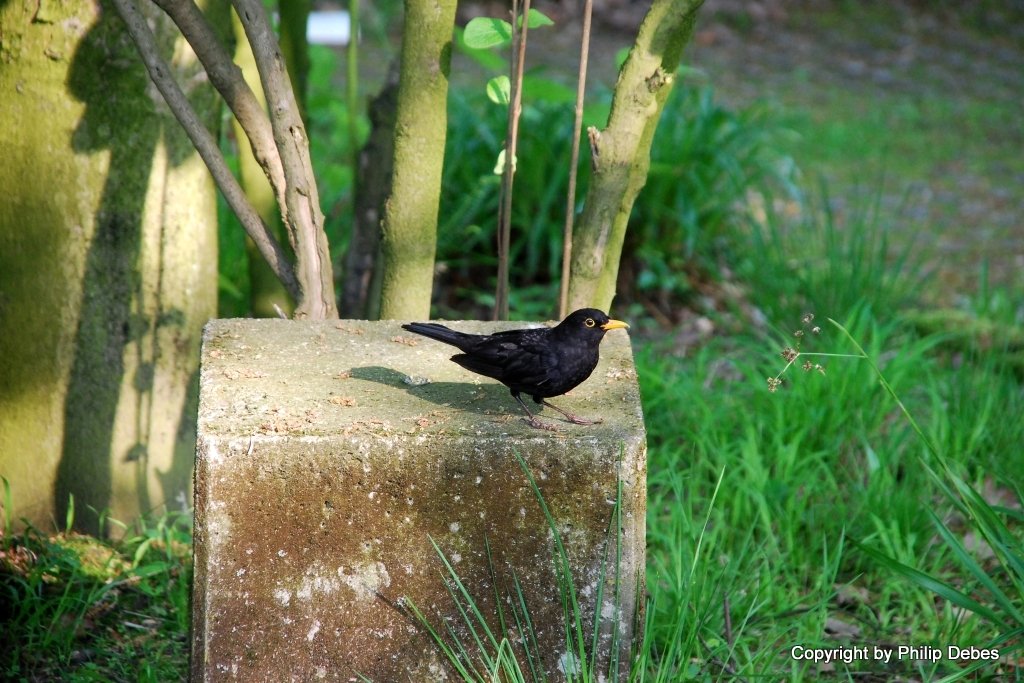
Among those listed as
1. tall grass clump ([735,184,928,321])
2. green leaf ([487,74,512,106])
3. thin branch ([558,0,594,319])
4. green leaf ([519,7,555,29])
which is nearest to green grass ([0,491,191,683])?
thin branch ([558,0,594,319])

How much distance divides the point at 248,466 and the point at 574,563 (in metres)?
0.66

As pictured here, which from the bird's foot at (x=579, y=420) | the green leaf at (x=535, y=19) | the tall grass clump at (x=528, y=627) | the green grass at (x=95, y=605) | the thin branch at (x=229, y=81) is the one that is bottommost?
the green grass at (x=95, y=605)

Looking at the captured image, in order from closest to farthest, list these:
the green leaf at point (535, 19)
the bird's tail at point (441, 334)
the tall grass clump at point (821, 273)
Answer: the bird's tail at point (441, 334), the green leaf at point (535, 19), the tall grass clump at point (821, 273)

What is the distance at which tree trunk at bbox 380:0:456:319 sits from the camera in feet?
9.17

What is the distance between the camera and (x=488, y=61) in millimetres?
3949

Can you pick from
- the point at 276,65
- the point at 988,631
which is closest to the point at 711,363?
the point at 988,631

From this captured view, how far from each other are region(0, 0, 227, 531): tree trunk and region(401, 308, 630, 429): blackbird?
3.65 ft

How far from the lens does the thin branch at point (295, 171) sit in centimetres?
266

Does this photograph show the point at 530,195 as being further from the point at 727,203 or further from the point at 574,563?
the point at 574,563

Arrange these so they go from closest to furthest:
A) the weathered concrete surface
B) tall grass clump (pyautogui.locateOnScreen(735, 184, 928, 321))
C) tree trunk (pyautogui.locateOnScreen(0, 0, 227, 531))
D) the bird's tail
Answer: the weathered concrete surface → the bird's tail → tree trunk (pyautogui.locateOnScreen(0, 0, 227, 531)) → tall grass clump (pyautogui.locateOnScreen(735, 184, 928, 321))

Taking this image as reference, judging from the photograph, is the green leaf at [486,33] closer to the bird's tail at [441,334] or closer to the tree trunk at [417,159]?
the tree trunk at [417,159]

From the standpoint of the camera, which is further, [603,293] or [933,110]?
[933,110]

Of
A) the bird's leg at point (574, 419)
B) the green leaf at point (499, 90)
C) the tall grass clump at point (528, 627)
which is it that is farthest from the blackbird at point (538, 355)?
the green leaf at point (499, 90)

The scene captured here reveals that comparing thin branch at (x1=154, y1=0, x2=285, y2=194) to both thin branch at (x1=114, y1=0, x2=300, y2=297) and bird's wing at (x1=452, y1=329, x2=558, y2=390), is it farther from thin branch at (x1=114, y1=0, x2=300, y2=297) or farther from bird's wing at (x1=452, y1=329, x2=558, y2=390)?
bird's wing at (x1=452, y1=329, x2=558, y2=390)
